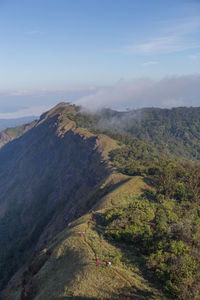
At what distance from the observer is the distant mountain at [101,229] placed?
20.6m

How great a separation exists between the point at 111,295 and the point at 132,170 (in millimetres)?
38365

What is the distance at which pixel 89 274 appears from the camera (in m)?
21.2

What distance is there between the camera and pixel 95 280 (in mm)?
20547

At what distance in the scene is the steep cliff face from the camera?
196ft

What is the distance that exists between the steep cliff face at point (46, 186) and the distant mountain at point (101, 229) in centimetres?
47

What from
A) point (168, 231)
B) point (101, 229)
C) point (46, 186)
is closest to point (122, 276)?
point (168, 231)

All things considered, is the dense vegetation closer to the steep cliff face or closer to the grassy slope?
the grassy slope

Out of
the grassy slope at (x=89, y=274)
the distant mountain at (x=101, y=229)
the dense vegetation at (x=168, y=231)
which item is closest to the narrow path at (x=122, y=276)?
the grassy slope at (x=89, y=274)

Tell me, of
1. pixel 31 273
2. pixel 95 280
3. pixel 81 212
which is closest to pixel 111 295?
pixel 95 280

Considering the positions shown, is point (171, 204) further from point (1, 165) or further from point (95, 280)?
point (1, 165)

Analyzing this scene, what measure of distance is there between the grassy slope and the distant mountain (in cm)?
10

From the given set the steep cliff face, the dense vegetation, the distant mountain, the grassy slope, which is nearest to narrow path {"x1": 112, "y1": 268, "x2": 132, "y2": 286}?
the grassy slope

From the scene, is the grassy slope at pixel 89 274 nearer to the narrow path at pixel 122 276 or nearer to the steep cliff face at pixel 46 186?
the narrow path at pixel 122 276

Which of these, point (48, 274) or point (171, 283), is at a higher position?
point (171, 283)
